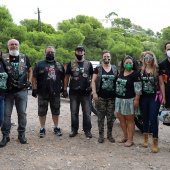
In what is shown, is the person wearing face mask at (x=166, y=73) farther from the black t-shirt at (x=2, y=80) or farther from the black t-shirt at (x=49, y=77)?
the black t-shirt at (x=2, y=80)

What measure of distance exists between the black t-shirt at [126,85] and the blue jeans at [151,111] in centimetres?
25

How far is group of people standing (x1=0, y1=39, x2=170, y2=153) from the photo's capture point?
4.68 metres

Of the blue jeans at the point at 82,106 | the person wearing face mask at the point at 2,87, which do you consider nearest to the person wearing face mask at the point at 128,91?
the blue jeans at the point at 82,106

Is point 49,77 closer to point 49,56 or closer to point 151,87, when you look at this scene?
point 49,56

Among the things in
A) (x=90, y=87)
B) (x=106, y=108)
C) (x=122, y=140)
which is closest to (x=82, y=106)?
(x=90, y=87)

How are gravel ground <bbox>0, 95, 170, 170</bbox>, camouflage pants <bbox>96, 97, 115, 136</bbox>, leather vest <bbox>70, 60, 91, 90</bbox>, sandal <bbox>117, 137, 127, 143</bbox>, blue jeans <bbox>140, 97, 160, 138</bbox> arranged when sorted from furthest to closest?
leather vest <bbox>70, 60, 91, 90</bbox> → sandal <bbox>117, 137, 127, 143</bbox> → camouflage pants <bbox>96, 97, 115, 136</bbox> → blue jeans <bbox>140, 97, 160, 138</bbox> → gravel ground <bbox>0, 95, 170, 170</bbox>

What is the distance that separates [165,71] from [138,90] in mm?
564

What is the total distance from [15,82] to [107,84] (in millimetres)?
1709

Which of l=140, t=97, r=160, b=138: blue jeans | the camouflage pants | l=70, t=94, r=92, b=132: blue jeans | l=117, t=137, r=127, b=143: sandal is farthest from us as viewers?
l=70, t=94, r=92, b=132: blue jeans

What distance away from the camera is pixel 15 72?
4.86m

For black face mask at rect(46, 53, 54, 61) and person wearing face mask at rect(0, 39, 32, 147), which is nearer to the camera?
person wearing face mask at rect(0, 39, 32, 147)

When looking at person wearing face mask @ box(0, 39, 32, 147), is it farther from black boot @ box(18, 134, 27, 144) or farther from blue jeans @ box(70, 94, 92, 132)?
blue jeans @ box(70, 94, 92, 132)

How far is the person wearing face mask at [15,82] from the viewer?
4.83 metres

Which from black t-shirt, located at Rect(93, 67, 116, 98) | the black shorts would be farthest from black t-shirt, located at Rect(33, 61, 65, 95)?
black t-shirt, located at Rect(93, 67, 116, 98)
